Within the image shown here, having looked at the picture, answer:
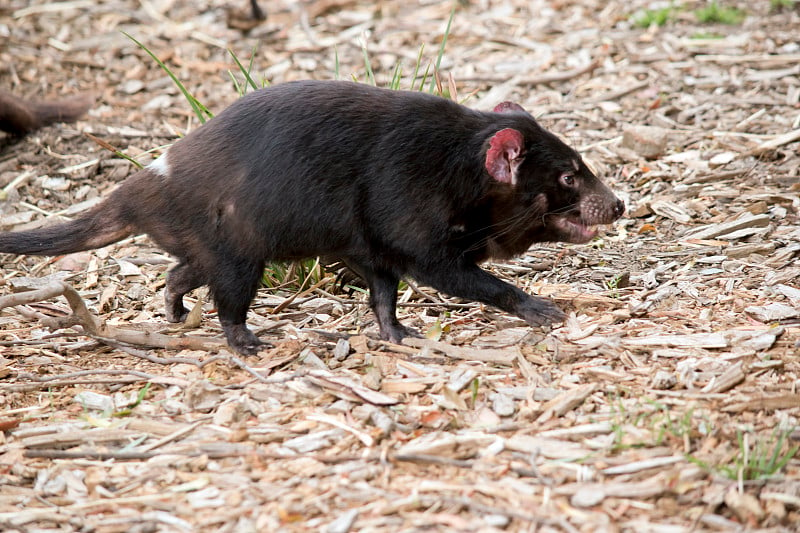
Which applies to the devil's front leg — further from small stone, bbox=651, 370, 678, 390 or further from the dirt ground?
small stone, bbox=651, 370, 678, 390

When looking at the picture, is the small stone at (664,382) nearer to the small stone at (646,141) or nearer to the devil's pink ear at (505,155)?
the devil's pink ear at (505,155)

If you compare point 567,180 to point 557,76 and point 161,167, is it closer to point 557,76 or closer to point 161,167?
point 161,167

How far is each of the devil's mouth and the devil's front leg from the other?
1.38ft

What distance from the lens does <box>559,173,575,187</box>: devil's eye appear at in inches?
165

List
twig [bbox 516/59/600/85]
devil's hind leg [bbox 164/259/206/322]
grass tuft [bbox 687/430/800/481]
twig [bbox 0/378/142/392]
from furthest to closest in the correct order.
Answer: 1. twig [bbox 516/59/600/85]
2. devil's hind leg [bbox 164/259/206/322]
3. twig [bbox 0/378/142/392]
4. grass tuft [bbox 687/430/800/481]

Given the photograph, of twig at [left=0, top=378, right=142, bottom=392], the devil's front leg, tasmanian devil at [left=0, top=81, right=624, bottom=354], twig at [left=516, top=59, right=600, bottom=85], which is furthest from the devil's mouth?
twig at [left=516, top=59, right=600, bottom=85]

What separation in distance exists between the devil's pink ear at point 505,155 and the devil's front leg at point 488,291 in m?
0.44

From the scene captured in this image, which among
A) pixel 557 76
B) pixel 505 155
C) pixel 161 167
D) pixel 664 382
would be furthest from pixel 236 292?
pixel 557 76

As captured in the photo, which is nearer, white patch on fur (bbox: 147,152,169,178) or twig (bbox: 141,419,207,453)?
twig (bbox: 141,419,207,453)

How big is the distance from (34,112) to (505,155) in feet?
13.1

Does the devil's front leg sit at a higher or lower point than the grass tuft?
higher

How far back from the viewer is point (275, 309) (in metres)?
4.67

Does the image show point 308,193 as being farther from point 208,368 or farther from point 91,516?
point 91,516

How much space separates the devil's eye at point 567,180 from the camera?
4.18m
